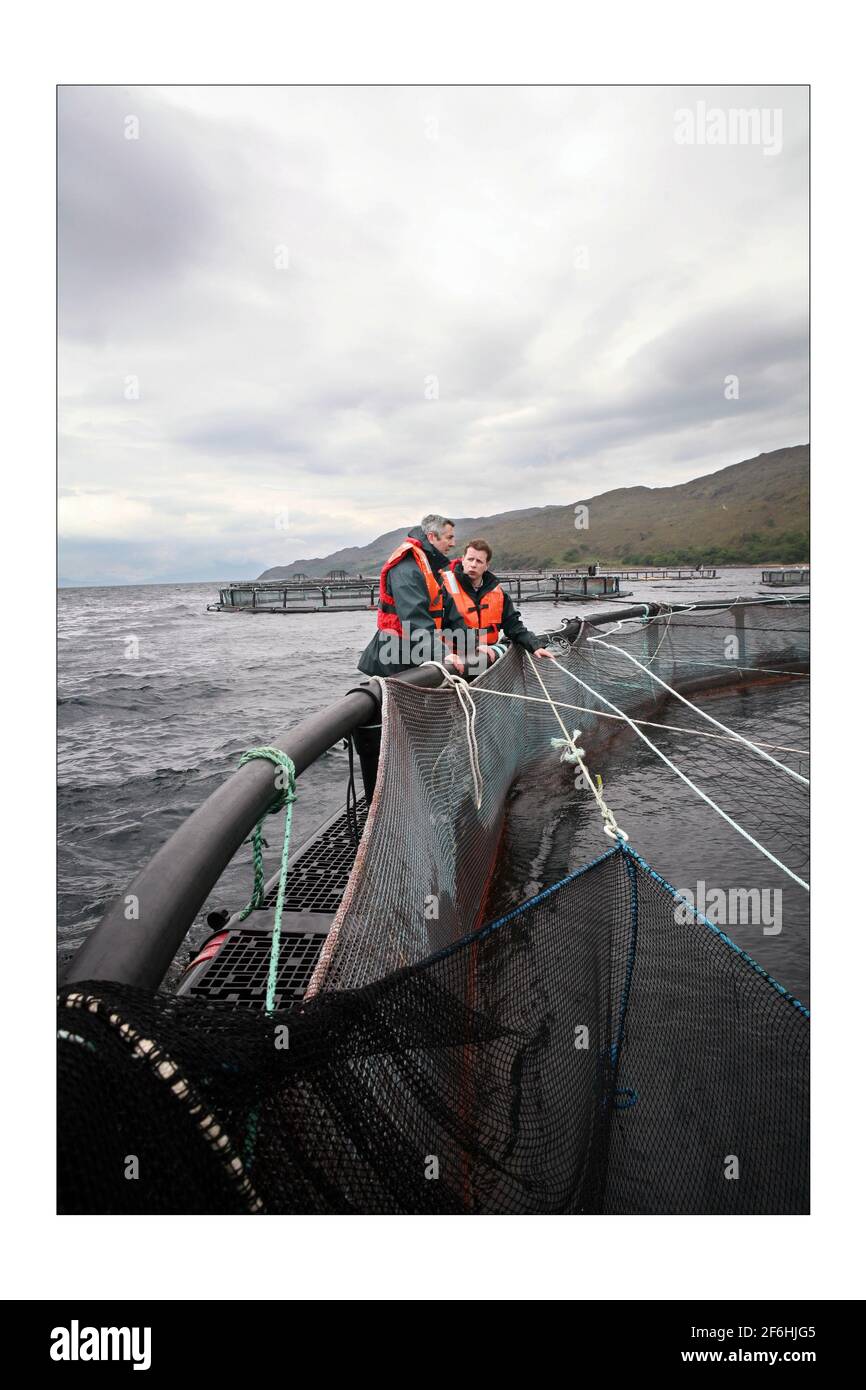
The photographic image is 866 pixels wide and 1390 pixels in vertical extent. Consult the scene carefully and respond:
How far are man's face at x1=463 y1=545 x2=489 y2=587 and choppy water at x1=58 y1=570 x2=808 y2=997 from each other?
2.18m

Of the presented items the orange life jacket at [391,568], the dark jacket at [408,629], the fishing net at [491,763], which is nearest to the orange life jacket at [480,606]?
the fishing net at [491,763]

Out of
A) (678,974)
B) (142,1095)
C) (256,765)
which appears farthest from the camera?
(678,974)

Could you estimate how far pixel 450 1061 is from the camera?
66.3 inches

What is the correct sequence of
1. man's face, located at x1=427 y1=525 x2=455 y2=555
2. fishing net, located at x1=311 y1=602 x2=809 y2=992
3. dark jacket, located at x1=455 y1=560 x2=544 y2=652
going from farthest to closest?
dark jacket, located at x1=455 y1=560 x2=544 y2=652
man's face, located at x1=427 y1=525 x2=455 y2=555
fishing net, located at x1=311 y1=602 x2=809 y2=992

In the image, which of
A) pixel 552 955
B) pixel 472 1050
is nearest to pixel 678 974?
pixel 552 955

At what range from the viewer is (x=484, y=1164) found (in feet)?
5.68

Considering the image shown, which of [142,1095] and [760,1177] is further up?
[142,1095]

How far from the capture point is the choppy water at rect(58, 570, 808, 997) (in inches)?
217

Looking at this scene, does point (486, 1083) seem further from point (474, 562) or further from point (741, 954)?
point (474, 562)

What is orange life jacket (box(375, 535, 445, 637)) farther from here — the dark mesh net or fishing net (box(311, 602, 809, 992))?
the dark mesh net

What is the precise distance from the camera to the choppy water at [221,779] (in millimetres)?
5508

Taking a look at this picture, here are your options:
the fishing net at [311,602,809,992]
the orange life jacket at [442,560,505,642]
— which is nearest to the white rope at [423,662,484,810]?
the fishing net at [311,602,809,992]
